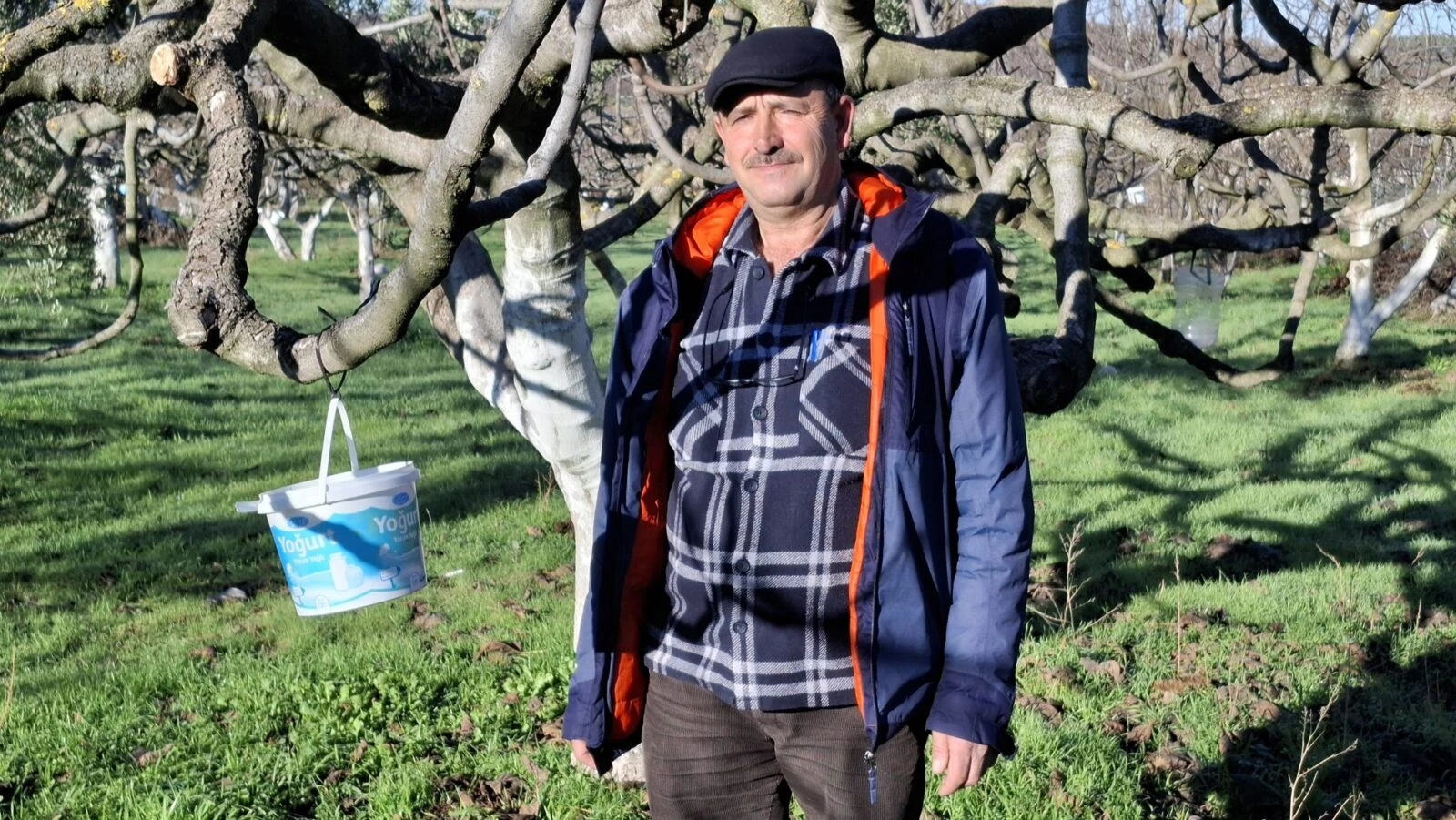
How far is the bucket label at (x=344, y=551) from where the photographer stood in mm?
3188

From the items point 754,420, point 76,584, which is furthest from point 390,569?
point 76,584

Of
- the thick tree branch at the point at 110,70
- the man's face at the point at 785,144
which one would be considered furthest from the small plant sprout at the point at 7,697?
the man's face at the point at 785,144

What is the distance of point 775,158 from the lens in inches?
91.7

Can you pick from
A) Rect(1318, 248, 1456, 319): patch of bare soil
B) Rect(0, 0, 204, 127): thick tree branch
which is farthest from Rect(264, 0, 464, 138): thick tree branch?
Rect(1318, 248, 1456, 319): patch of bare soil

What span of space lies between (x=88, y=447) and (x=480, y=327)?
7170 mm

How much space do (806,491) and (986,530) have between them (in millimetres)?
328

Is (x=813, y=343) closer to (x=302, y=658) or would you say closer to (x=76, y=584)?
(x=302, y=658)

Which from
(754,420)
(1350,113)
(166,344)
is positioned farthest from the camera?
(166,344)

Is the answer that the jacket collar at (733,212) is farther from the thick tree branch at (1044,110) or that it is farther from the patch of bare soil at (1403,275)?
the patch of bare soil at (1403,275)

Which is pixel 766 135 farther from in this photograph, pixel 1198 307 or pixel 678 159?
pixel 1198 307

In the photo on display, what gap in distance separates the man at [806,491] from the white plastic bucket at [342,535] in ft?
3.17

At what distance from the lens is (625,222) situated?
471cm

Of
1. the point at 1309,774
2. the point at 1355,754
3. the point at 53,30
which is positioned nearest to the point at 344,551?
the point at 53,30

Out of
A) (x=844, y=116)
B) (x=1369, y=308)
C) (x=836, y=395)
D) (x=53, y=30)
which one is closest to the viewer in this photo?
(x=836, y=395)
